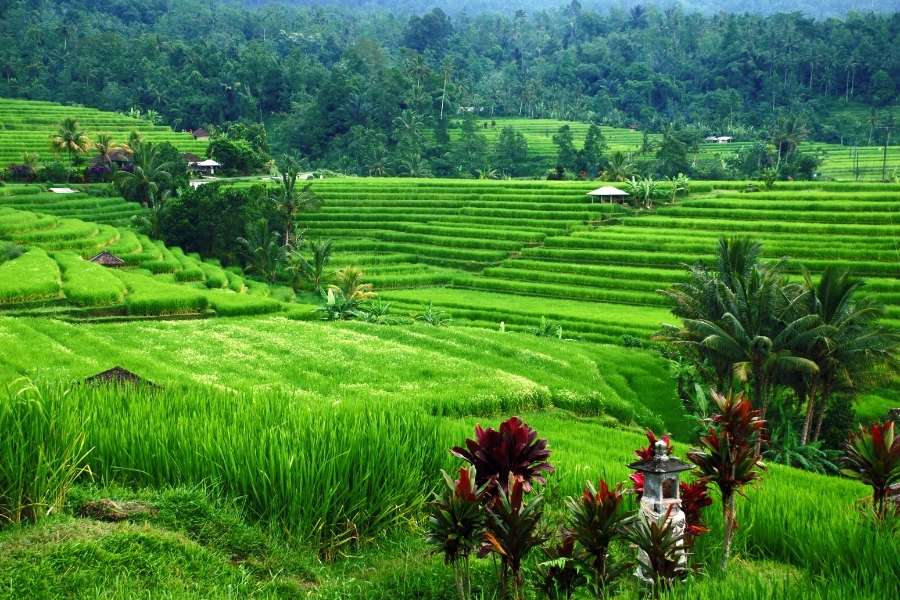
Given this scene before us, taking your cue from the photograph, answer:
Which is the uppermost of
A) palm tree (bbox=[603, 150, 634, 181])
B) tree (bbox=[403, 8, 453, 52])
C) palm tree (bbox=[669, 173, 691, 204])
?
tree (bbox=[403, 8, 453, 52])

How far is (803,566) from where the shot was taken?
6.31 m

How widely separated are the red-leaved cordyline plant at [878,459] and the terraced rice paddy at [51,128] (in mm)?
57706

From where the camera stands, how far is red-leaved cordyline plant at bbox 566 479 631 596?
5027mm

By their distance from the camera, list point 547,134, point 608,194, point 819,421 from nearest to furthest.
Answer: point 819,421 → point 608,194 → point 547,134

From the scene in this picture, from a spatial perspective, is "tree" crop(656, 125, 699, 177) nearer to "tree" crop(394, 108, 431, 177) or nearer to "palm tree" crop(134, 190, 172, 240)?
"tree" crop(394, 108, 431, 177)

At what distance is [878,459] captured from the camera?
5.99 m

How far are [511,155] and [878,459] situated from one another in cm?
6642

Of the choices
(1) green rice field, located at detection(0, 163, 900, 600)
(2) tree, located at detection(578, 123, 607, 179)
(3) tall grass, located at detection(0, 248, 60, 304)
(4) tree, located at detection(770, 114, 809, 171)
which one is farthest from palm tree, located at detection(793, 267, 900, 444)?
(4) tree, located at detection(770, 114, 809, 171)

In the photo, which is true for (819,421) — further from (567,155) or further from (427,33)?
(427,33)

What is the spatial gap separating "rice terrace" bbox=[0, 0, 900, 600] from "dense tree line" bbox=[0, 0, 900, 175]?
0.51 metres

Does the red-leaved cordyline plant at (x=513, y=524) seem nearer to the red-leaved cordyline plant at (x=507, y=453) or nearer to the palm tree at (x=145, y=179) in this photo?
the red-leaved cordyline plant at (x=507, y=453)

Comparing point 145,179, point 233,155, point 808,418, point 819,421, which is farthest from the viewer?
point 233,155

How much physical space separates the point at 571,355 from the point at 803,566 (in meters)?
18.1

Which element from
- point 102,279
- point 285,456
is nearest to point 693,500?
point 285,456
